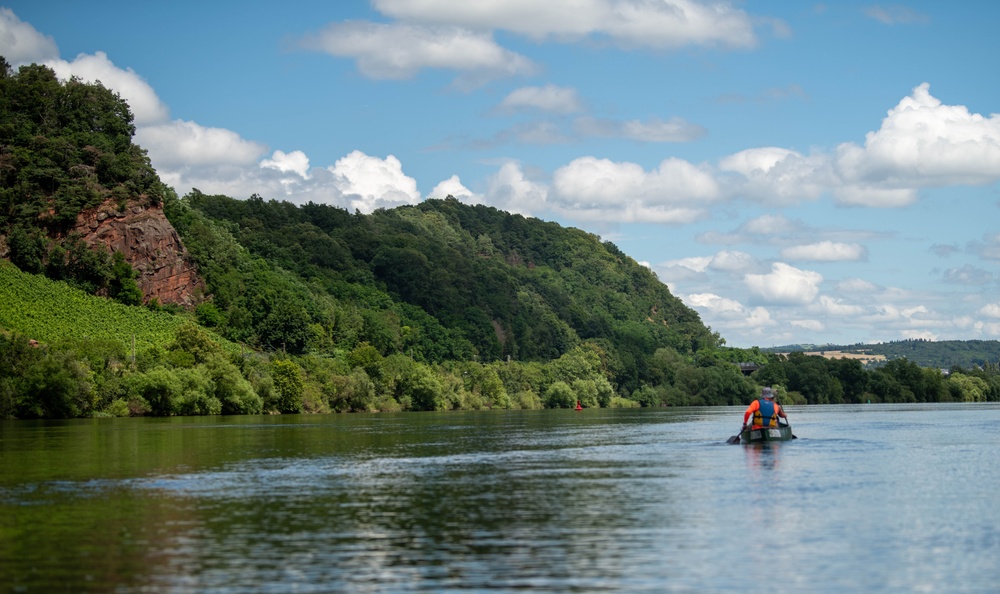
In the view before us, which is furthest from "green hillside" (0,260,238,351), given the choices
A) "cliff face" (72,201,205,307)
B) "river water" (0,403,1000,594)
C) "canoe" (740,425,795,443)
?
"canoe" (740,425,795,443)

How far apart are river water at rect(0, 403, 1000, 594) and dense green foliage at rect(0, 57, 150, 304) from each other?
121 m

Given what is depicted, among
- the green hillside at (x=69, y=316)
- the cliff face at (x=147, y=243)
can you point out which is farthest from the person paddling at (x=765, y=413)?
the cliff face at (x=147, y=243)

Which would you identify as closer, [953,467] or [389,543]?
[389,543]

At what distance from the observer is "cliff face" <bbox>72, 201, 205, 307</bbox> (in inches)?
6969

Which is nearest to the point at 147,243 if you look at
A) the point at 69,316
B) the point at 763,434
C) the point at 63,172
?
the point at 63,172

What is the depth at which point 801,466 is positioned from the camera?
154 ft

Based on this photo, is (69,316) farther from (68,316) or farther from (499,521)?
(499,521)

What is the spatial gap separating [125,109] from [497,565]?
631 feet

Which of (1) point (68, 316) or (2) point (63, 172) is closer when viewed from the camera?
(1) point (68, 316)

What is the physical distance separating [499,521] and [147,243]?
16266 centimetres

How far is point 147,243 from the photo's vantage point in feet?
595

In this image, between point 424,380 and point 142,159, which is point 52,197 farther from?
point 424,380

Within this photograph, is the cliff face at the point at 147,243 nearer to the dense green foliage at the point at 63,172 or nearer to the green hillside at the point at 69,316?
the dense green foliage at the point at 63,172

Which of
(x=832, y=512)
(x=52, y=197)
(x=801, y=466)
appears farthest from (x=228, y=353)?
(x=832, y=512)
